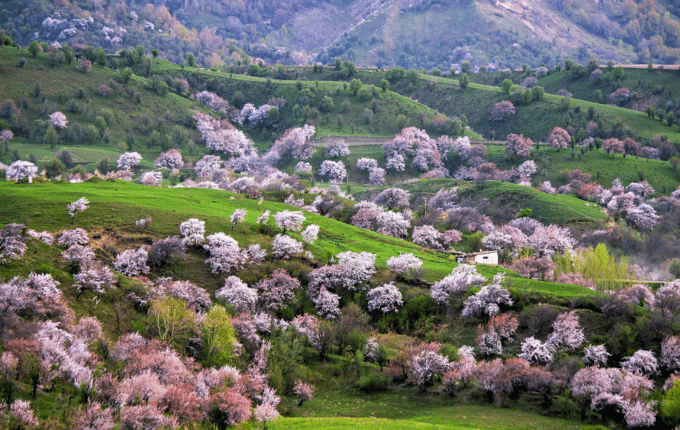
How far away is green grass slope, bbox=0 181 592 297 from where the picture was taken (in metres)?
50.9

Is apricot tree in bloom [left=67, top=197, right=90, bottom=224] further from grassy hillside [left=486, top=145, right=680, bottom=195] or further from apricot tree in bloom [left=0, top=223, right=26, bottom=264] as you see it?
grassy hillside [left=486, top=145, right=680, bottom=195]

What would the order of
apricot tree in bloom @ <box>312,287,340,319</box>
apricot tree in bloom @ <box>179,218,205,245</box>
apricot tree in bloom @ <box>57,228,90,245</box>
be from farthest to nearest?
apricot tree in bloom @ <box>179,218,205,245</box> < apricot tree in bloom @ <box>312,287,340,319</box> < apricot tree in bloom @ <box>57,228,90,245</box>

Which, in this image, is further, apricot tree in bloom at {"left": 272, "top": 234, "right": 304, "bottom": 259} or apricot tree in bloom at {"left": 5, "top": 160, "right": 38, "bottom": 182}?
apricot tree in bloom at {"left": 5, "top": 160, "right": 38, "bottom": 182}

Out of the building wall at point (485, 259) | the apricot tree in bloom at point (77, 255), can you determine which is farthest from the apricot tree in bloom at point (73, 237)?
the building wall at point (485, 259)

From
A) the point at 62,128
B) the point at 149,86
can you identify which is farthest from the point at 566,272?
the point at 149,86

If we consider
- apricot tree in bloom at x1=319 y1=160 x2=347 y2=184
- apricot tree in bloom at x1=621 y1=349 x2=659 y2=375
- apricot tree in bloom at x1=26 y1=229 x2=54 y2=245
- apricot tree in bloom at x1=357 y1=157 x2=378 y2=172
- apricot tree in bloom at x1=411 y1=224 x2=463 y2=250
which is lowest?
apricot tree in bloom at x1=319 y1=160 x2=347 y2=184

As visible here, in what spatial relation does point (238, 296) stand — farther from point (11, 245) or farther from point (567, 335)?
point (567, 335)

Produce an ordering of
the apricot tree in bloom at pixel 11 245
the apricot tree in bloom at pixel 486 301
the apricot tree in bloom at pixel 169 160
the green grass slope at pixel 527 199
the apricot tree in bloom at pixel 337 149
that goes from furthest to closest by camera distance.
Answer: the apricot tree in bloom at pixel 337 149 < the apricot tree in bloom at pixel 169 160 < the green grass slope at pixel 527 199 < the apricot tree in bloom at pixel 486 301 < the apricot tree in bloom at pixel 11 245

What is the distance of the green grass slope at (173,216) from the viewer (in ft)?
167

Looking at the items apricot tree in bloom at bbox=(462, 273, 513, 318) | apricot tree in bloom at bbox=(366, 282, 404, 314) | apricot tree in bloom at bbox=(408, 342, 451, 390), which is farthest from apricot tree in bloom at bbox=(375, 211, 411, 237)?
apricot tree in bloom at bbox=(408, 342, 451, 390)

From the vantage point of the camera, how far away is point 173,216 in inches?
2253

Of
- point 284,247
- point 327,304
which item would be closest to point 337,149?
point 284,247

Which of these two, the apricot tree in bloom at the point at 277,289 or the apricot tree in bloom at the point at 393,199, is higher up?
the apricot tree in bloom at the point at 277,289

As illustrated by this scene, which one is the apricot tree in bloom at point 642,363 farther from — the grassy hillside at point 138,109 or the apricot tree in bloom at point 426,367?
the grassy hillside at point 138,109
